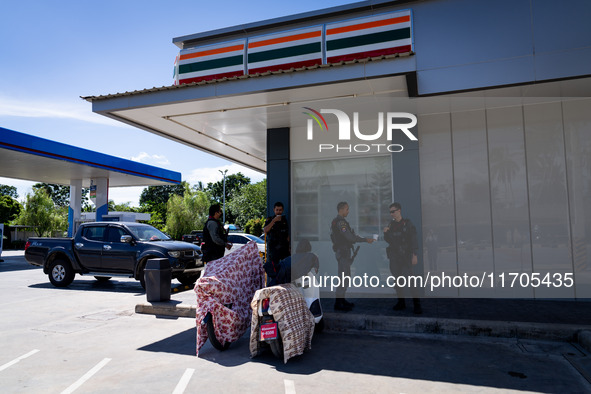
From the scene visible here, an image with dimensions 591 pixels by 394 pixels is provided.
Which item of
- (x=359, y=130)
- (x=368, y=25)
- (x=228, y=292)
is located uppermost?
(x=368, y=25)

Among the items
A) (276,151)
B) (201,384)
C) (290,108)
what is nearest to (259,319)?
(201,384)

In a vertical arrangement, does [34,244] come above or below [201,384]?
above

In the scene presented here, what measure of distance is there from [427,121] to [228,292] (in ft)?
18.6

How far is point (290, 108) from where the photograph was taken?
821 centimetres

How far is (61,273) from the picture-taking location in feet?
37.7

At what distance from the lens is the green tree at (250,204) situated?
50.9 m

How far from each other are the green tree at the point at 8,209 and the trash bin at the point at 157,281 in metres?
44.0

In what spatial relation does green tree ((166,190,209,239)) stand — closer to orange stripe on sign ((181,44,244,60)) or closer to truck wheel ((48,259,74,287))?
truck wheel ((48,259,74,287))

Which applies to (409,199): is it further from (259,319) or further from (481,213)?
(259,319)

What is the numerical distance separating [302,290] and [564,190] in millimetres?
5708

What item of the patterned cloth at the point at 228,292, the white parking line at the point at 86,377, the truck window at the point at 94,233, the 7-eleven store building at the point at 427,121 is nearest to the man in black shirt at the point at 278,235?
the 7-eleven store building at the point at 427,121

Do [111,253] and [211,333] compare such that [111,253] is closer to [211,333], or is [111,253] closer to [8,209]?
[211,333]

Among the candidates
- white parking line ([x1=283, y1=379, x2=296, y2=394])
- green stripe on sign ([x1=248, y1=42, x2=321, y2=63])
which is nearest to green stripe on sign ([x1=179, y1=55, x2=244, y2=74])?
green stripe on sign ([x1=248, y1=42, x2=321, y2=63])

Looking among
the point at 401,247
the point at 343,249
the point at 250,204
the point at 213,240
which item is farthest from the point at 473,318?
the point at 250,204
